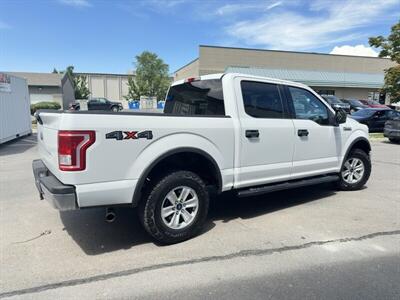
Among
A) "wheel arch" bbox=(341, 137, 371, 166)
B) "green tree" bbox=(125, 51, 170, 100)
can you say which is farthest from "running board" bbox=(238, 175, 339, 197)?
"green tree" bbox=(125, 51, 170, 100)

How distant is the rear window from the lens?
4.72 metres

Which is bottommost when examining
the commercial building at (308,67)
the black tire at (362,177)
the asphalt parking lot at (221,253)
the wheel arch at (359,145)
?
the asphalt parking lot at (221,253)

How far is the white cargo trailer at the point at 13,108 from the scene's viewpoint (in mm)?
12953

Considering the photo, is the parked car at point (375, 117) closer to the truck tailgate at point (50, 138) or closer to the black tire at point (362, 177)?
the black tire at point (362, 177)

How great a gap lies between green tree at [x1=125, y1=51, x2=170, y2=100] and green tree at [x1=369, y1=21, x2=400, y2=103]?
3683 centimetres

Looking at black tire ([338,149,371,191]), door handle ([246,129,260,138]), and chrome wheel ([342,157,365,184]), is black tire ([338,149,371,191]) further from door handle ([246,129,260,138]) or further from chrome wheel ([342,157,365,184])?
door handle ([246,129,260,138])

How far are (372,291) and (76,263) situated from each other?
2.92 metres

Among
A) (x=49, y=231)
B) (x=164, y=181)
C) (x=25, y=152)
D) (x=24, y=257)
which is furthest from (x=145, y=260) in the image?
(x=25, y=152)

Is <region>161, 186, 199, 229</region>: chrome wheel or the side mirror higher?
the side mirror

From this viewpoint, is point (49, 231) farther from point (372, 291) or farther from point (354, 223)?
point (354, 223)

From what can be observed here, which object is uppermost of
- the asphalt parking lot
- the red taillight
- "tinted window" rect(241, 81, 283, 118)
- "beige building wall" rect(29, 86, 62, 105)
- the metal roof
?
the metal roof

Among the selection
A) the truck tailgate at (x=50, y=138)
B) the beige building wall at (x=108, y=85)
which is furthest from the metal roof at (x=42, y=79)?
the truck tailgate at (x=50, y=138)

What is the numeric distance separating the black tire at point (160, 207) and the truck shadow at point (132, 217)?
31 centimetres

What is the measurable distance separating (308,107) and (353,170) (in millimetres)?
1826
